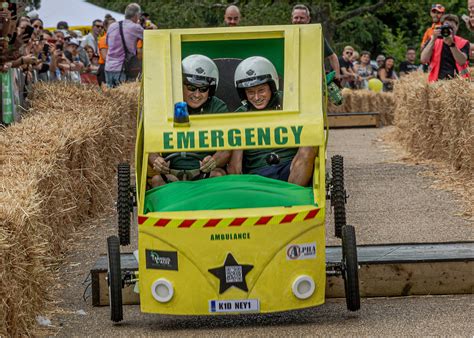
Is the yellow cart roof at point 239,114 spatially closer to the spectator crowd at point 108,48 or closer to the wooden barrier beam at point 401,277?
the wooden barrier beam at point 401,277

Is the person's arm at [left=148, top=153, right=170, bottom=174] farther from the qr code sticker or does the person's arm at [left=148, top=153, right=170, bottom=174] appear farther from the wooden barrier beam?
the qr code sticker

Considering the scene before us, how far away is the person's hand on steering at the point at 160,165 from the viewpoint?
31.6 ft

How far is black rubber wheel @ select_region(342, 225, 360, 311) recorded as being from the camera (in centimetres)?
867

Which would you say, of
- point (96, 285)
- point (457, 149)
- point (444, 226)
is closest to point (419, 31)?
point (457, 149)

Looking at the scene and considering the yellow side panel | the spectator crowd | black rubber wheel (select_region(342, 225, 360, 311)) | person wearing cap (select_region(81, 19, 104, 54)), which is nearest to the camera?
the yellow side panel

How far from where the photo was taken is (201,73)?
10266 mm

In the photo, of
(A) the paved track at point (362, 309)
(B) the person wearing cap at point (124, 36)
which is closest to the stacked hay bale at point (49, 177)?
(A) the paved track at point (362, 309)

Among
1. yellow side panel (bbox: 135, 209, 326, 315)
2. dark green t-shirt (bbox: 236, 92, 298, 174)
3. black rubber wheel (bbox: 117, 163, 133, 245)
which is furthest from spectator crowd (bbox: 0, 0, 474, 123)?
yellow side panel (bbox: 135, 209, 326, 315)

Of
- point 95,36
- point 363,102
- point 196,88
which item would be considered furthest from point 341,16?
point 196,88

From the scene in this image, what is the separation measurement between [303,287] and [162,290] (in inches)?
36.3

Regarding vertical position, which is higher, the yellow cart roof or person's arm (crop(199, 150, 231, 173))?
the yellow cart roof

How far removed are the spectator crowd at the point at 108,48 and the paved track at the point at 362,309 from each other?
95.5 inches

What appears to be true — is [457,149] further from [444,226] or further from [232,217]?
[232,217]

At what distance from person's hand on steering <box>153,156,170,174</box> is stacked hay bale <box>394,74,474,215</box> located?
473 cm
